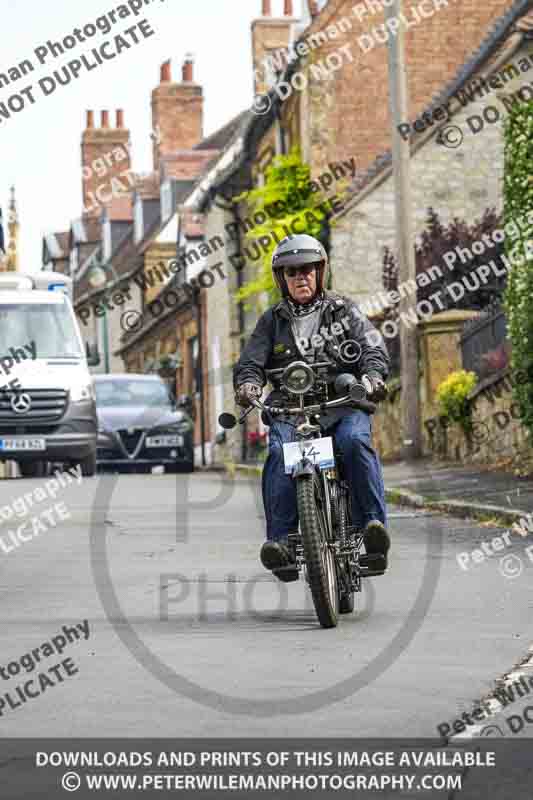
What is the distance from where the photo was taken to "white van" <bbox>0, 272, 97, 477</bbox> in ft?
74.4

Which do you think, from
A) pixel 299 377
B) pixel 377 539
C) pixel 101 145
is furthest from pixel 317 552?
pixel 101 145

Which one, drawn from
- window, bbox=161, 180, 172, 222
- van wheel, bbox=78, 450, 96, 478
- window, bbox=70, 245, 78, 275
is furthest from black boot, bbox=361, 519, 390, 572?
window, bbox=70, 245, 78, 275

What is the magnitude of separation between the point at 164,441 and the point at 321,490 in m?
20.7

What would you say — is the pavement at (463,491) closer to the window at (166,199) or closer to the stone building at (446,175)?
the stone building at (446,175)

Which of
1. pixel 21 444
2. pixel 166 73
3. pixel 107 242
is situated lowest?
pixel 21 444

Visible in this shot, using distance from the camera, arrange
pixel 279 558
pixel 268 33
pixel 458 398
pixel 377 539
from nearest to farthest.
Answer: pixel 279 558 → pixel 377 539 → pixel 458 398 → pixel 268 33

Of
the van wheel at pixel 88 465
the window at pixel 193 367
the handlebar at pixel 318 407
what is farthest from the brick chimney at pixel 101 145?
the handlebar at pixel 318 407

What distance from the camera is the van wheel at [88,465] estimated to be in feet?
77.2

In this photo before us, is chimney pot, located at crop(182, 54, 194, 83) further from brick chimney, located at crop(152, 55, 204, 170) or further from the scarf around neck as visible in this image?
the scarf around neck

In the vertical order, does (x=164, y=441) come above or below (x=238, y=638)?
below

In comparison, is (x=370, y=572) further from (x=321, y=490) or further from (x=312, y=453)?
(x=312, y=453)

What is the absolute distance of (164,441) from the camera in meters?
29.1

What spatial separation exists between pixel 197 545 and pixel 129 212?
2356 inches

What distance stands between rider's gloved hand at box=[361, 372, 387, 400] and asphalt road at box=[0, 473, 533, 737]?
1.12 m
